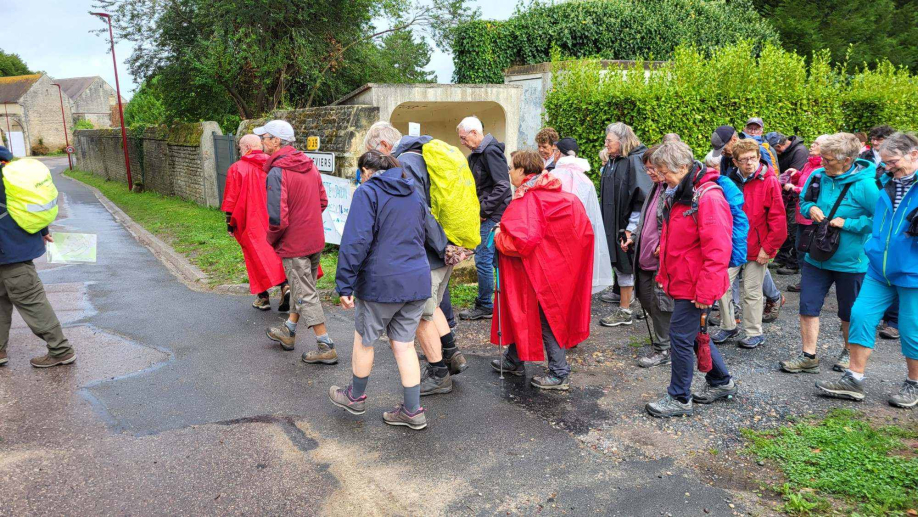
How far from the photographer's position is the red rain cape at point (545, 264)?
14.8ft

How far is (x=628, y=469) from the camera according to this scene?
3.62 metres

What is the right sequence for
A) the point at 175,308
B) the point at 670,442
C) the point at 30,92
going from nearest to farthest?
the point at 670,442 < the point at 175,308 < the point at 30,92

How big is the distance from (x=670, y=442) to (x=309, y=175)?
11.6 feet

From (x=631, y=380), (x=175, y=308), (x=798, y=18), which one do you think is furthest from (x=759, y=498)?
(x=798, y=18)

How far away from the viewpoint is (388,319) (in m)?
4.07

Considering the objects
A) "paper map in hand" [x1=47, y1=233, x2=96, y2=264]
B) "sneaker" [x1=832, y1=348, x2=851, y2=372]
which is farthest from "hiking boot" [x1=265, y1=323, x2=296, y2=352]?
"sneaker" [x1=832, y1=348, x2=851, y2=372]

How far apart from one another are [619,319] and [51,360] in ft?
16.8

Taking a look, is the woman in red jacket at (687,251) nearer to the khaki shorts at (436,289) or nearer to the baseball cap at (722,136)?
the khaki shorts at (436,289)

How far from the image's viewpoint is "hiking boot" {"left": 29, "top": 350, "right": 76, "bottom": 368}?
5.18 m

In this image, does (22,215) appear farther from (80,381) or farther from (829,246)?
(829,246)

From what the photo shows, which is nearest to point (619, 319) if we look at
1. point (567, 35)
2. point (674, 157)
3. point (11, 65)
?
point (674, 157)

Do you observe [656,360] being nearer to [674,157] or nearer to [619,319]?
[619,319]

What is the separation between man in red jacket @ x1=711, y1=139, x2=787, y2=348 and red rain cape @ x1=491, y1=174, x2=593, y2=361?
1407 millimetres

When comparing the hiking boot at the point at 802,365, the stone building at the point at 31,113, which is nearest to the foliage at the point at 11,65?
the stone building at the point at 31,113
